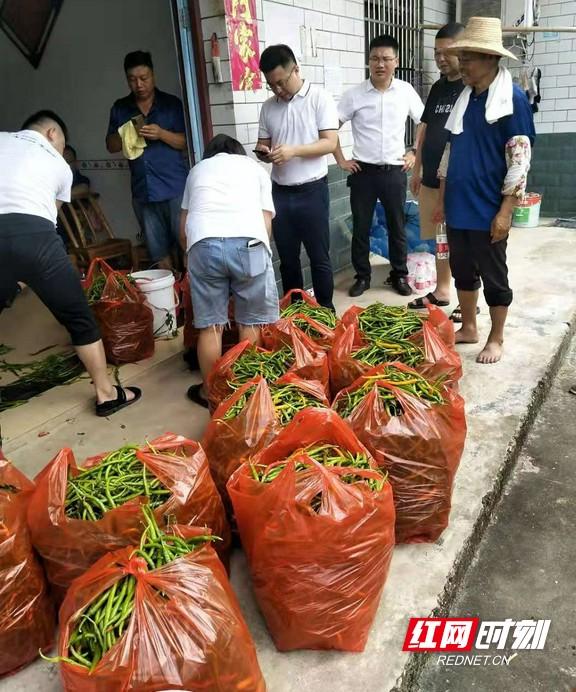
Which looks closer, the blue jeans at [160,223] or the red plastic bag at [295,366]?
the red plastic bag at [295,366]

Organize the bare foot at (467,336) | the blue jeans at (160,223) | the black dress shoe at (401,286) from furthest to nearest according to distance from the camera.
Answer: the black dress shoe at (401,286) → the blue jeans at (160,223) → the bare foot at (467,336)

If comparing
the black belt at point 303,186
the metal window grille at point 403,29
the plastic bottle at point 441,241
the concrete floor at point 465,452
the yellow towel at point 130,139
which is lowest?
the concrete floor at point 465,452

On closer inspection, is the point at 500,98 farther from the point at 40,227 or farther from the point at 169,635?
the point at 169,635

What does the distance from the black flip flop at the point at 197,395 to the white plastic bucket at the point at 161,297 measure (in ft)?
2.78

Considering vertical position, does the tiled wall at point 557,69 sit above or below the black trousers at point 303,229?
above

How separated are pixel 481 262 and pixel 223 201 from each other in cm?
159

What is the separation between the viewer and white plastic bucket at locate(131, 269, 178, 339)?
13.2ft

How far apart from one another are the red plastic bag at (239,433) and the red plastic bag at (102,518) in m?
0.21

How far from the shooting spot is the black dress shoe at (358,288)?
16.2ft

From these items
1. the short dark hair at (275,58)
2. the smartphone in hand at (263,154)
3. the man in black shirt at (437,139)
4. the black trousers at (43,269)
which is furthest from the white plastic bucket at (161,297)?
the man in black shirt at (437,139)

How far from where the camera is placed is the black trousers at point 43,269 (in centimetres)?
274

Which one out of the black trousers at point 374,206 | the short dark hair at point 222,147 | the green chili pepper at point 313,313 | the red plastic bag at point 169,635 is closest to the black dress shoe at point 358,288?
the black trousers at point 374,206

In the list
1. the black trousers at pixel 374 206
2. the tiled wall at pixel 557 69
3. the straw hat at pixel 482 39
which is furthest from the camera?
the tiled wall at pixel 557 69

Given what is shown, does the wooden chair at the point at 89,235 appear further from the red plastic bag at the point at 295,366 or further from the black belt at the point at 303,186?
the red plastic bag at the point at 295,366
